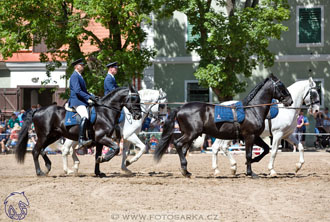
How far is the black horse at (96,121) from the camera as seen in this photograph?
527 inches

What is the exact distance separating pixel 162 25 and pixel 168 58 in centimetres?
168

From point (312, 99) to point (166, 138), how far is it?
151 inches

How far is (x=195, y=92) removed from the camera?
1161 inches

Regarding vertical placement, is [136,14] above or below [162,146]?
above

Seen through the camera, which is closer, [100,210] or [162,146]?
[100,210]

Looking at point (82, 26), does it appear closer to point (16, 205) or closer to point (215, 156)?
point (215, 156)

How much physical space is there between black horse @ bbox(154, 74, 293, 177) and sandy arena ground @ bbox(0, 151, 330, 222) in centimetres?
74

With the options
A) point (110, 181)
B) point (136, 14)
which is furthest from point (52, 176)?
point (136, 14)

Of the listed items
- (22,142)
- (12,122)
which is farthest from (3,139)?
(22,142)

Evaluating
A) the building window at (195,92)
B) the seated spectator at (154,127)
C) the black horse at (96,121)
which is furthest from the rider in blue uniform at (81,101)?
the building window at (195,92)

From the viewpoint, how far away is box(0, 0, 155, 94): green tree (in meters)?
21.8

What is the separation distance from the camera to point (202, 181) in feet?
41.6

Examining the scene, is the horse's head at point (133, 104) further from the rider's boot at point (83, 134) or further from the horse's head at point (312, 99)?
the horse's head at point (312, 99)

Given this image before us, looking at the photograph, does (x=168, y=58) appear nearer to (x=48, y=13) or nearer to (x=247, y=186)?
(x=48, y=13)
